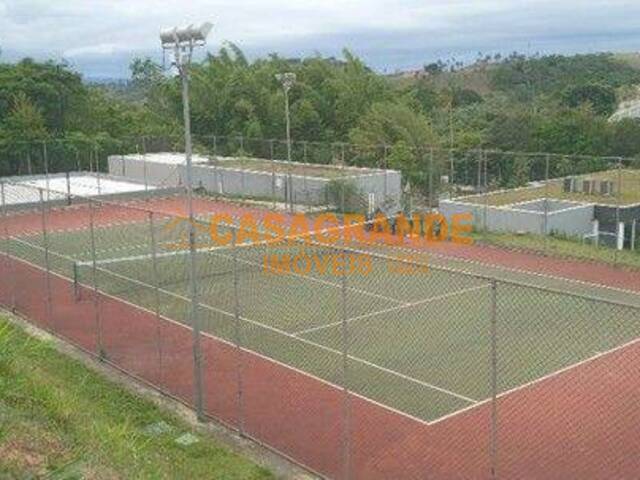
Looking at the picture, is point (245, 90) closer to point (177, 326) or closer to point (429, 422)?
point (177, 326)

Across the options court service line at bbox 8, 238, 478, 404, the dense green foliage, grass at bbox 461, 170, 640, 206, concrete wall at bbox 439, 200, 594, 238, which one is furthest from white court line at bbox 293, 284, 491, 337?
the dense green foliage

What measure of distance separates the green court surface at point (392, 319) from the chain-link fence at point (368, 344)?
2.1 inches

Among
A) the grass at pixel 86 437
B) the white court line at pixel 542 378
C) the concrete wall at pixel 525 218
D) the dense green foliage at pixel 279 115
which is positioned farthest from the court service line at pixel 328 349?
the dense green foliage at pixel 279 115

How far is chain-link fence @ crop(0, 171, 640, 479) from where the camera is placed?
11086mm

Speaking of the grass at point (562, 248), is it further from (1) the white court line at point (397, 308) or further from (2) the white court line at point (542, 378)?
(2) the white court line at point (542, 378)

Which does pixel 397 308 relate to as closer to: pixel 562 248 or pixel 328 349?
pixel 328 349

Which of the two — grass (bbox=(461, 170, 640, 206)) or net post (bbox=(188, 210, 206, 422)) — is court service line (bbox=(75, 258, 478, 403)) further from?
grass (bbox=(461, 170, 640, 206))

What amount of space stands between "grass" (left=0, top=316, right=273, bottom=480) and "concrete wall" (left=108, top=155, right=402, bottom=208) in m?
17.9

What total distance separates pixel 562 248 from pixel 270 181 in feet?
42.4

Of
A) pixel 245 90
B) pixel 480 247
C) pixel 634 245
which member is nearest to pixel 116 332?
pixel 480 247

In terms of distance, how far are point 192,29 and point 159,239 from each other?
53.2ft

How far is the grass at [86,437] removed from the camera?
7.15m

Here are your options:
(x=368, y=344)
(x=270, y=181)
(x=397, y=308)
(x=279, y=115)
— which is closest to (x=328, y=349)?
(x=368, y=344)

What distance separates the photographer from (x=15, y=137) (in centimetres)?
4138
